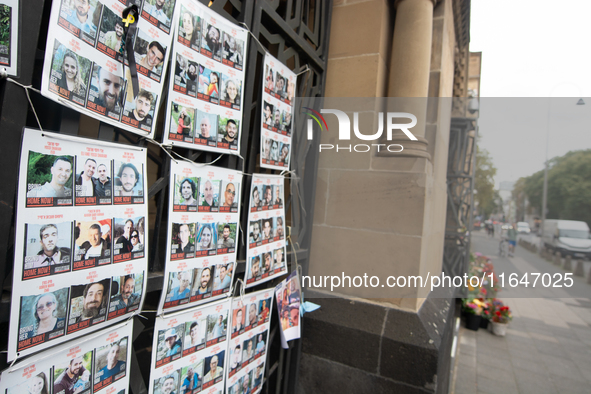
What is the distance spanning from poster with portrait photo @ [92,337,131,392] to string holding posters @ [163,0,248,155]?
65cm

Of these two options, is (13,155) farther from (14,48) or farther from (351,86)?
(351,86)

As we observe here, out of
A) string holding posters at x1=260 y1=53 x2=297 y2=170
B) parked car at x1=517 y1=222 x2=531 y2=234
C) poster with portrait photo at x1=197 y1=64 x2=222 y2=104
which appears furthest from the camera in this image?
parked car at x1=517 y1=222 x2=531 y2=234

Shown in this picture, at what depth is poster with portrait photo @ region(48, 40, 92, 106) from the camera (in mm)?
720

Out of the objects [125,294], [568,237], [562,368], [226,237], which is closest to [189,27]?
[226,237]

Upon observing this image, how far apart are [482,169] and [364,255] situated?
14.0m

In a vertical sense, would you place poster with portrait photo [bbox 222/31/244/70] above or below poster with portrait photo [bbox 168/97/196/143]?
above

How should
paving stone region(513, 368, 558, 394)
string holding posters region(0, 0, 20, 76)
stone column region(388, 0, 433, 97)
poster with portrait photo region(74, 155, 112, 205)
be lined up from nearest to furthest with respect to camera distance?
1. string holding posters region(0, 0, 20, 76)
2. poster with portrait photo region(74, 155, 112, 205)
3. stone column region(388, 0, 433, 97)
4. paving stone region(513, 368, 558, 394)

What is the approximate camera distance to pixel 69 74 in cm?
75

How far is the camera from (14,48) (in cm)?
66

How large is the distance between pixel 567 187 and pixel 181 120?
1280 cm

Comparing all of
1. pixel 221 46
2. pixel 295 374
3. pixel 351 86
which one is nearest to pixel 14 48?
pixel 221 46

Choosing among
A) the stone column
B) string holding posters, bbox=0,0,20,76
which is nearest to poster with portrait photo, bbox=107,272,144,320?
string holding posters, bbox=0,0,20,76

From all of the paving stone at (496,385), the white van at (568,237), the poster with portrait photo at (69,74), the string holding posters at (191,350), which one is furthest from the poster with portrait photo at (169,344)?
the white van at (568,237)

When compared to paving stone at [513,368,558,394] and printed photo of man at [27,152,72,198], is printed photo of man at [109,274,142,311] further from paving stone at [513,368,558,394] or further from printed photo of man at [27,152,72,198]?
paving stone at [513,368,558,394]
